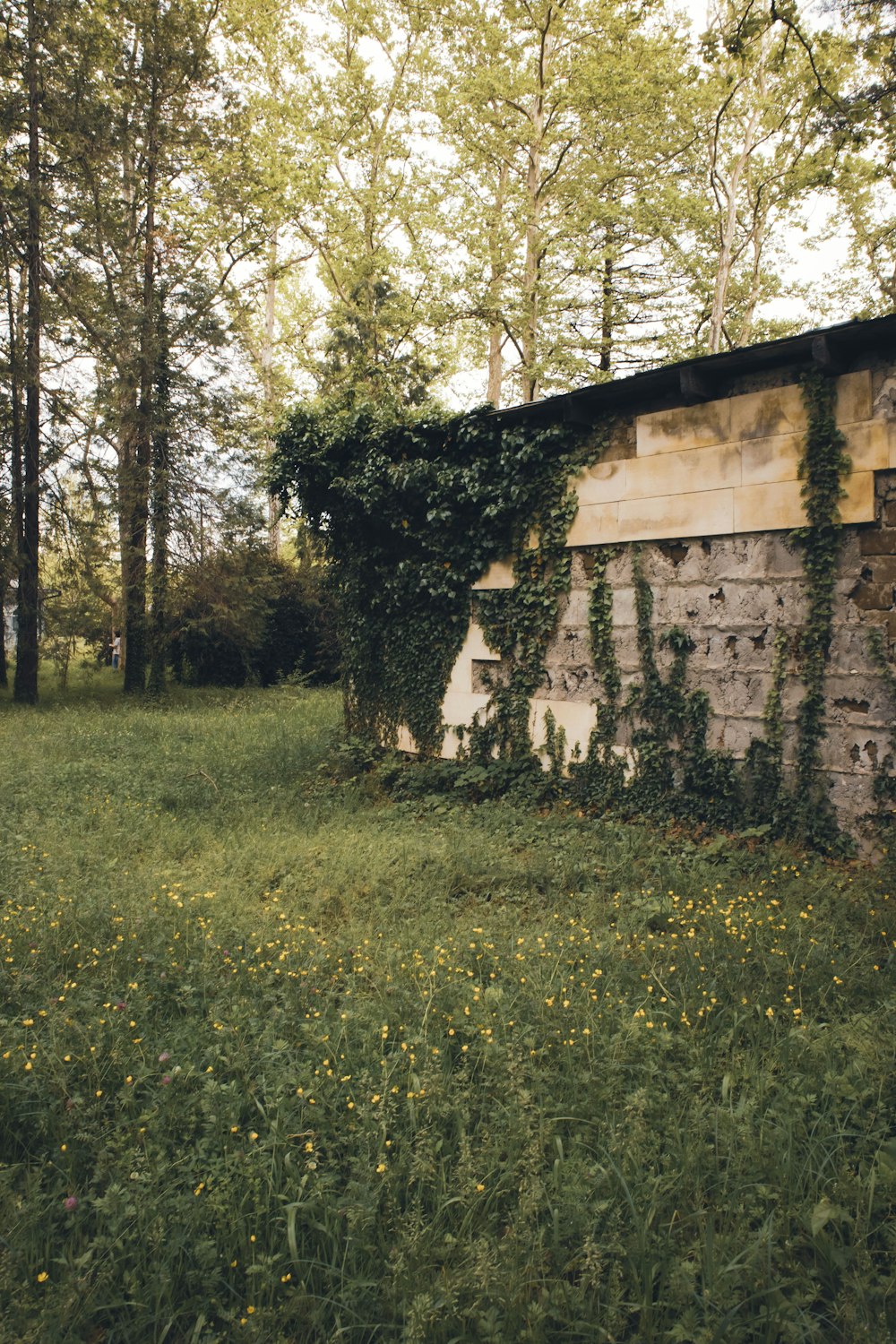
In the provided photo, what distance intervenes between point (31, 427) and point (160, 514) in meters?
2.94

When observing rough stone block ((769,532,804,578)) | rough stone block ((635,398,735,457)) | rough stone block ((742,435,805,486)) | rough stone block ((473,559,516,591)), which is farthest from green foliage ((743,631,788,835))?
rough stone block ((473,559,516,591))

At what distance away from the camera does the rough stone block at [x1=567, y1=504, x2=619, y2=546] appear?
272 inches

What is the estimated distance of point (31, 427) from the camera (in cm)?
1608

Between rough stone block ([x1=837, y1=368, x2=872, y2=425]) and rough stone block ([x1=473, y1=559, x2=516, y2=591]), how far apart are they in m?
3.17

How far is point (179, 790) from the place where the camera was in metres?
7.98

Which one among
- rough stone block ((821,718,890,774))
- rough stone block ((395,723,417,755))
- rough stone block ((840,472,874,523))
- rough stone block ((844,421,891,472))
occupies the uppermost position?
rough stone block ((844,421,891,472))

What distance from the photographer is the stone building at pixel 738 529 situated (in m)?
5.50

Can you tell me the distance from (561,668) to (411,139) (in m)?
20.6

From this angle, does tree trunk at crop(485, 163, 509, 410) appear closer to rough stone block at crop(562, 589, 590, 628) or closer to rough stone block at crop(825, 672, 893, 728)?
rough stone block at crop(562, 589, 590, 628)

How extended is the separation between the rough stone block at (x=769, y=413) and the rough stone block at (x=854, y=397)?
0.25 meters

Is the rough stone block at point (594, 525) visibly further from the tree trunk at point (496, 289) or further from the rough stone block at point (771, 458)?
the tree trunk at point (496, 289)

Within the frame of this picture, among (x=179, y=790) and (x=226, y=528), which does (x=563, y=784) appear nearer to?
(x=179, y=790)

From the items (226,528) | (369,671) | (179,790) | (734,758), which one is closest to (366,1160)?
(734,758)

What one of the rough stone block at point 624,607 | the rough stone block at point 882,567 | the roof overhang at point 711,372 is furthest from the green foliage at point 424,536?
the rough stone block at point 882,567
